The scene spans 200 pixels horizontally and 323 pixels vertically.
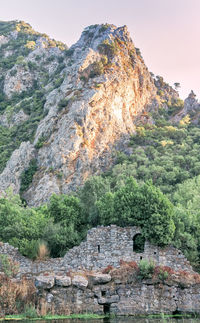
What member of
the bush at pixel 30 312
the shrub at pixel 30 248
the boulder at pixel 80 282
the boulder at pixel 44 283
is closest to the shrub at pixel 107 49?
the shrub at pixel 30 248

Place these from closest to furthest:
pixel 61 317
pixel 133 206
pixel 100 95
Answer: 1. pixel 61 317
2. pixel 133 206
3. pixel 100 95

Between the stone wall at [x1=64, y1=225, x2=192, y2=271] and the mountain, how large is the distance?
30004mm

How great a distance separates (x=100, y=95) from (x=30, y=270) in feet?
163

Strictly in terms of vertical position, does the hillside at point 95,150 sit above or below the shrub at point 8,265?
above

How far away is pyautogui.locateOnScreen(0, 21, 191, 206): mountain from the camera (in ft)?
196

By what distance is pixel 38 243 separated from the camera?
80.2 ft

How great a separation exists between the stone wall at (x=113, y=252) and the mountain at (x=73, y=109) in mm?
30004

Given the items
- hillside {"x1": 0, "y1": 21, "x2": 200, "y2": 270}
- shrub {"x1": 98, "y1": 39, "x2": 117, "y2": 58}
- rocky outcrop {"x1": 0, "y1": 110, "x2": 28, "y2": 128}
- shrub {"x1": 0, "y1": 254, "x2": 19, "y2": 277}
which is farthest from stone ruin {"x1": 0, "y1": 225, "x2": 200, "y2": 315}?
shrub {"x1": 98, "y1": 39, "x2": 117, "y2": 58}

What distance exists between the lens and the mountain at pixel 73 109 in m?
59.7

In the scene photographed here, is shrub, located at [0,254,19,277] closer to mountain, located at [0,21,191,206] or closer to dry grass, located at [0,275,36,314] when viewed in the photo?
dry grass, located at [0,275,36,314]

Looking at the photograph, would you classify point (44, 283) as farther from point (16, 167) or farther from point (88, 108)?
point (88, 108)

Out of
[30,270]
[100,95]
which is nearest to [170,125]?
[100,95]

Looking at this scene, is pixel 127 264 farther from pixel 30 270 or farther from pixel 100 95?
pixel 100 95

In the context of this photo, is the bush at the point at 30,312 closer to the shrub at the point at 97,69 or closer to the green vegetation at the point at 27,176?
the green vegetation at the point at 27,176
